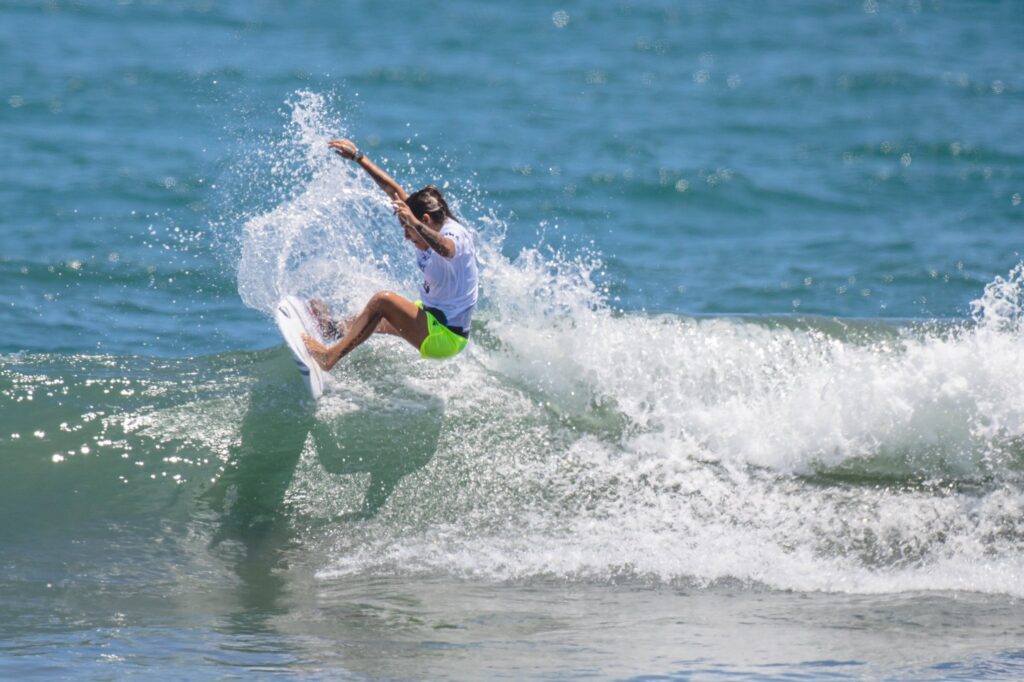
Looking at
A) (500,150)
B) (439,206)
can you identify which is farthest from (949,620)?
(500,150)

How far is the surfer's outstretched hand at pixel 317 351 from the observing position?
8.73 m

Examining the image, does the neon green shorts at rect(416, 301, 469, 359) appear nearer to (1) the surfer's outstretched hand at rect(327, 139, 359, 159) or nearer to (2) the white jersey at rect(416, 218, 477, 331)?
(2) the white jersey at rect(416, 218, 477, 331)

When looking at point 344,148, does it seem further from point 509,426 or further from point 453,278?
point 509,426

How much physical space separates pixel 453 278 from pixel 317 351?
1120 millimetres

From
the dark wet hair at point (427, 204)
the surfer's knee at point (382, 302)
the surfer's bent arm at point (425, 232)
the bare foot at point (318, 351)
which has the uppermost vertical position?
the dark wet hair at point (427, 204)

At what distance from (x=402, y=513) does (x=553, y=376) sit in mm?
1780

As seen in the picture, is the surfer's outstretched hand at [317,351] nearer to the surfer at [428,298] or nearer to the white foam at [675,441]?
the surfer at [428,298]

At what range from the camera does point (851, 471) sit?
28.3 ft

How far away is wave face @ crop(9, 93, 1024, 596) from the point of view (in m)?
7.78

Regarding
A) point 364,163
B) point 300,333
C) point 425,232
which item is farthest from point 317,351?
point 425,232

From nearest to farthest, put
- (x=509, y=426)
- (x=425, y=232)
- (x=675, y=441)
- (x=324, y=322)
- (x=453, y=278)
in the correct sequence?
(x=425, y=232), (x=453, y=278), (x=675, y=441), (x=509, y=426), (x=324, y=322)

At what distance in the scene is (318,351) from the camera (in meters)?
8.73

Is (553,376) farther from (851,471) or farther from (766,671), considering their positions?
(766,671)

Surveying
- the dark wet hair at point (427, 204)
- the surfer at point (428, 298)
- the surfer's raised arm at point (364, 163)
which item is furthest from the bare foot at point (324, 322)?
the dark wet hair at point (427, 204)
